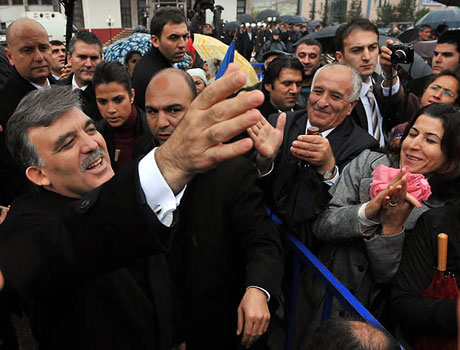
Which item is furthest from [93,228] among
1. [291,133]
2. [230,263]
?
[291,133]

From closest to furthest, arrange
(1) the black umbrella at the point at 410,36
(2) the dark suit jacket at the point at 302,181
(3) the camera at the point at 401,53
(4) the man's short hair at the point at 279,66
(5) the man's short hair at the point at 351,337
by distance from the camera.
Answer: (5) the man's short hair at the point at 351,337 → (2) the dark suit jacket at the point at 302,181 → (3) the camera at the point at 401,53 → (4) the man's short hair at the point at 279,66 → (1) the black umbrella at the point at 410,36

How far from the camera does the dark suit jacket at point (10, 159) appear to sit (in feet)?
10.2

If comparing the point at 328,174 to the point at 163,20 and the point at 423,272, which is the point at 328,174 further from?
the point at 163,20

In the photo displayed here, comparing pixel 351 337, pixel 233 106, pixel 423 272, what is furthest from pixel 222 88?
pixel 423 272

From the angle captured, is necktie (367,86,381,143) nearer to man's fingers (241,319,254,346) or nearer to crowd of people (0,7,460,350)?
crowd of people (0,7,460,350)

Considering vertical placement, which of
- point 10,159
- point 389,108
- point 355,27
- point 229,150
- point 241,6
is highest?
point 241,6

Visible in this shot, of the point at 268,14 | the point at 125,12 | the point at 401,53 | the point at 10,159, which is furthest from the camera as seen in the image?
the point at 125,12

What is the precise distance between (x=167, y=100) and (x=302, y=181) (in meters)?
0.94

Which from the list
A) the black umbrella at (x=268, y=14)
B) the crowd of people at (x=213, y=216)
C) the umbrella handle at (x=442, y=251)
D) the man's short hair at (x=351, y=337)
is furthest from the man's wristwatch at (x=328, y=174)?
the black umbrella at (x=268, y=14)

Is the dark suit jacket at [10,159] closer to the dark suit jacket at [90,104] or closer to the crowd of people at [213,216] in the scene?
the crowd of people at [213,216]

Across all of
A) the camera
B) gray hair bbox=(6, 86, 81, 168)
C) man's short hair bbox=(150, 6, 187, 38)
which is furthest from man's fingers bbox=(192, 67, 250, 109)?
man's short hair bbox=(150, 6, 187, 38)

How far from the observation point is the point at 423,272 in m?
1.83

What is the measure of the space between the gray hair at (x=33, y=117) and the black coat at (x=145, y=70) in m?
2.42

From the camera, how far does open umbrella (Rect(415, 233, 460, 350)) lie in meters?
1.68
